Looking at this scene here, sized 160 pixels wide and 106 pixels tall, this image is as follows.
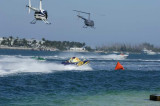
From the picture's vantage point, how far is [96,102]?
979 inches

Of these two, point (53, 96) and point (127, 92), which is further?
point (127, 92)

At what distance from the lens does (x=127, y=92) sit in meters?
30.4

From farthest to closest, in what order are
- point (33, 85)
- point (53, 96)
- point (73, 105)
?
point (33, 85), point (53, 96), point (73, 105)

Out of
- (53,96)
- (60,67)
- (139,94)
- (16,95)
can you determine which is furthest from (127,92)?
(60,67)

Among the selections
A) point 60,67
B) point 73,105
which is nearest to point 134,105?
point 73,105

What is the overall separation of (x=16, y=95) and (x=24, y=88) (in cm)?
449

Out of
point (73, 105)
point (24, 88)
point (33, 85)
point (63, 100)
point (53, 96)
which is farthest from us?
point (33, 85)

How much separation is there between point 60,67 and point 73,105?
126 feet

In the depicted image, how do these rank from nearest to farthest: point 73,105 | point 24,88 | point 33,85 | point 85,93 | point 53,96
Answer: point 73,105 → point 53,96 → point 85,93 → point 24,88 → point 33,85

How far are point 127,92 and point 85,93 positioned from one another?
327cm

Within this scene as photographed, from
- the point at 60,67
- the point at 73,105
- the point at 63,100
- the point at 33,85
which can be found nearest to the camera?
the point at 73,105

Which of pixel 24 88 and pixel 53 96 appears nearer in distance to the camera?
pixel 53 96

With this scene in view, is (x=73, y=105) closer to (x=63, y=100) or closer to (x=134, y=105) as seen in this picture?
(x=63, y=100)

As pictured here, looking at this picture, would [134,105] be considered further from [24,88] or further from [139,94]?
[24,88]
